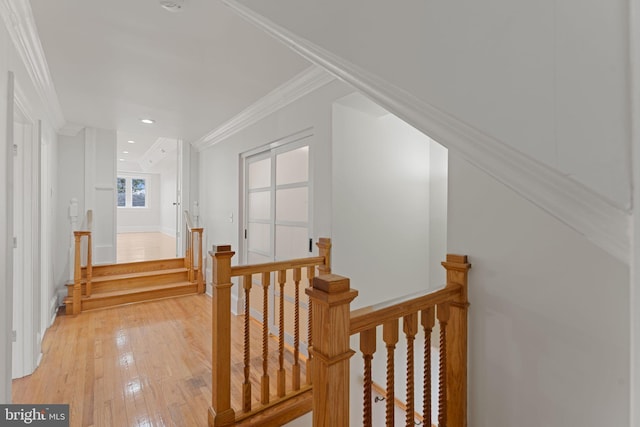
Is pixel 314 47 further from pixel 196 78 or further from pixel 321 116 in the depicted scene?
pixel 196 78

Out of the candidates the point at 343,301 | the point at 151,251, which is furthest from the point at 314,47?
the point at 151,251

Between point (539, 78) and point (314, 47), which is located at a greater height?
point (314, 47)

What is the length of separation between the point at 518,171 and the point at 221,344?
1716mm

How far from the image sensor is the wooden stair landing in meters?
3.85

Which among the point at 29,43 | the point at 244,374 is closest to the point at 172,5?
the point at 29,43

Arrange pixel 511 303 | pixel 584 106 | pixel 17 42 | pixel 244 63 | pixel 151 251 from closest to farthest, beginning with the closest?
pixel 584 106, pixel 511 303, pixel 17 42, pixel 244 63, pixel 151 251

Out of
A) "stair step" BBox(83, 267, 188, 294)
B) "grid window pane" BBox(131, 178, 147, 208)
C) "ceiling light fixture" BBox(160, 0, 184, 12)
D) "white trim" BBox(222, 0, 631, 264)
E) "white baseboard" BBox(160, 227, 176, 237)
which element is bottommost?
"stair step" BBox(83, 267, 188, 294)

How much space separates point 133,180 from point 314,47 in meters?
10.7

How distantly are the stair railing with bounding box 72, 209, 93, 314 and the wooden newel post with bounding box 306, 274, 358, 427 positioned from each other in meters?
4.03

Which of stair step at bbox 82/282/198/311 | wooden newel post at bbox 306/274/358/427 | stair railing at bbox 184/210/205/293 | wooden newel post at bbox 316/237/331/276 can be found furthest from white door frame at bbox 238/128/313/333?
wooden newel post at bbox 306/274/358/427

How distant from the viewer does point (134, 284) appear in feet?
14.0

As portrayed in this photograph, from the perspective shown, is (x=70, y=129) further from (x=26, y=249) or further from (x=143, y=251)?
(x=143, y=251)

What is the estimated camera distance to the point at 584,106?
358 millimetres

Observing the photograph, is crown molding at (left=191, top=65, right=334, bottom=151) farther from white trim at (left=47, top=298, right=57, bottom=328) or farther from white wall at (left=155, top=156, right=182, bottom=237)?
white wall at (left=155, top=156, right=182, bottom=237)
